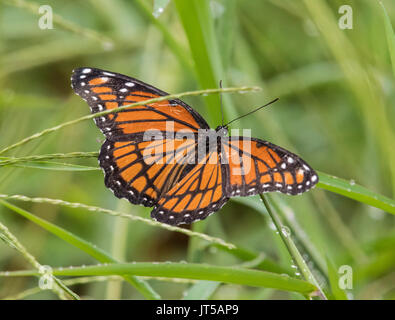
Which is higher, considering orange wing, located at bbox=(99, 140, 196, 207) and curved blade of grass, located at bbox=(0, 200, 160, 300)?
orange wing, located at bbox=(99, 140, 196, 207)

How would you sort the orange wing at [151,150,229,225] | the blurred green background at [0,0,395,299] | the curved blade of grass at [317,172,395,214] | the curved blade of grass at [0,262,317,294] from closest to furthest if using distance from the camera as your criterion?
the curved blade of grass at [0,262,317,294] → the curved blade of grass at [317,172,395,214] → the orange wing at [151,150,229,225] → the blurred green background at [0,0,395,299]

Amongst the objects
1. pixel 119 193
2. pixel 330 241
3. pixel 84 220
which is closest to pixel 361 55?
pixel 330 241

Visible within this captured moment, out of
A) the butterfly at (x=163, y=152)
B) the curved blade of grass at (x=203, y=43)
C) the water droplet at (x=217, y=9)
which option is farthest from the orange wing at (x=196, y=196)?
the water droplet at (x=217, y=9)

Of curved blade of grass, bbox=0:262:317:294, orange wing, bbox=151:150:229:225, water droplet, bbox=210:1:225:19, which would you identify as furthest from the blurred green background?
curved blade of grass, bbox=0:262:317:294

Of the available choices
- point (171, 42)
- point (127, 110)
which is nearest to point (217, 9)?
point (171, 42)

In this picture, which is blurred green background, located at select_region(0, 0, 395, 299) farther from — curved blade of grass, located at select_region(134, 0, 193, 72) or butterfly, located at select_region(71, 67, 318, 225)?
butterfly, located at select_region(71, 67, 318, 225)

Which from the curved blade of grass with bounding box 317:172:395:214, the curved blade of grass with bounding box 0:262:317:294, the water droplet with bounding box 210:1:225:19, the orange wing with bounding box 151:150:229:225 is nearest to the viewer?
the curved blade of grass with bounding box 0:262:317:294

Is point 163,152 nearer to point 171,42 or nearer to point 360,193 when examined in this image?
point 171,42
